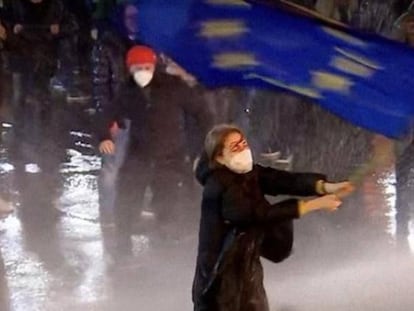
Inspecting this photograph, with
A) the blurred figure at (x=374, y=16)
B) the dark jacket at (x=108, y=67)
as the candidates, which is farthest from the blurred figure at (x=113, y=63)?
the blurred figure at (x=374, y=16)

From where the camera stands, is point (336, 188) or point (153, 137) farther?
point (153, 137)

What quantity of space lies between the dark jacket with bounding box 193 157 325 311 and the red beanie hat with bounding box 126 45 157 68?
206 millimetres

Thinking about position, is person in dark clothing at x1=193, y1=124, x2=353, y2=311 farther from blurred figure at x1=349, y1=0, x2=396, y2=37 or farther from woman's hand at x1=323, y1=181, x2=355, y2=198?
blurred figure at x1=349, y1=0, x2=396, y2=37

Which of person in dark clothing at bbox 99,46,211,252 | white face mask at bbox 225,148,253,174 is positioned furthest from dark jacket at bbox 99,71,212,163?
white face mask at bbox 225,148,253,174

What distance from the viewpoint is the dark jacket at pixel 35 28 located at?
132 centimetres

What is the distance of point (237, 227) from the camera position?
3.78ft

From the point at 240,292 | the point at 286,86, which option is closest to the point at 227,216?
the point at 240,292

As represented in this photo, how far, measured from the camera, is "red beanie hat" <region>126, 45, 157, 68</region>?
1.32 metres

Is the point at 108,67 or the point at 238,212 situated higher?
the point at 108,67

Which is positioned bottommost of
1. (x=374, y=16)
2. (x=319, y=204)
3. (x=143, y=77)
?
(x=319, y=204)

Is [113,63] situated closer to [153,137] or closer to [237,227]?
[153,137]

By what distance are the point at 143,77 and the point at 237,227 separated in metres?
0.29

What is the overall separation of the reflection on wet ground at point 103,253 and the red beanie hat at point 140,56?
101 millimetres

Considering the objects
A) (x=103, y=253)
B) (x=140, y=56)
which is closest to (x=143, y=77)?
(x=140, y=56)
